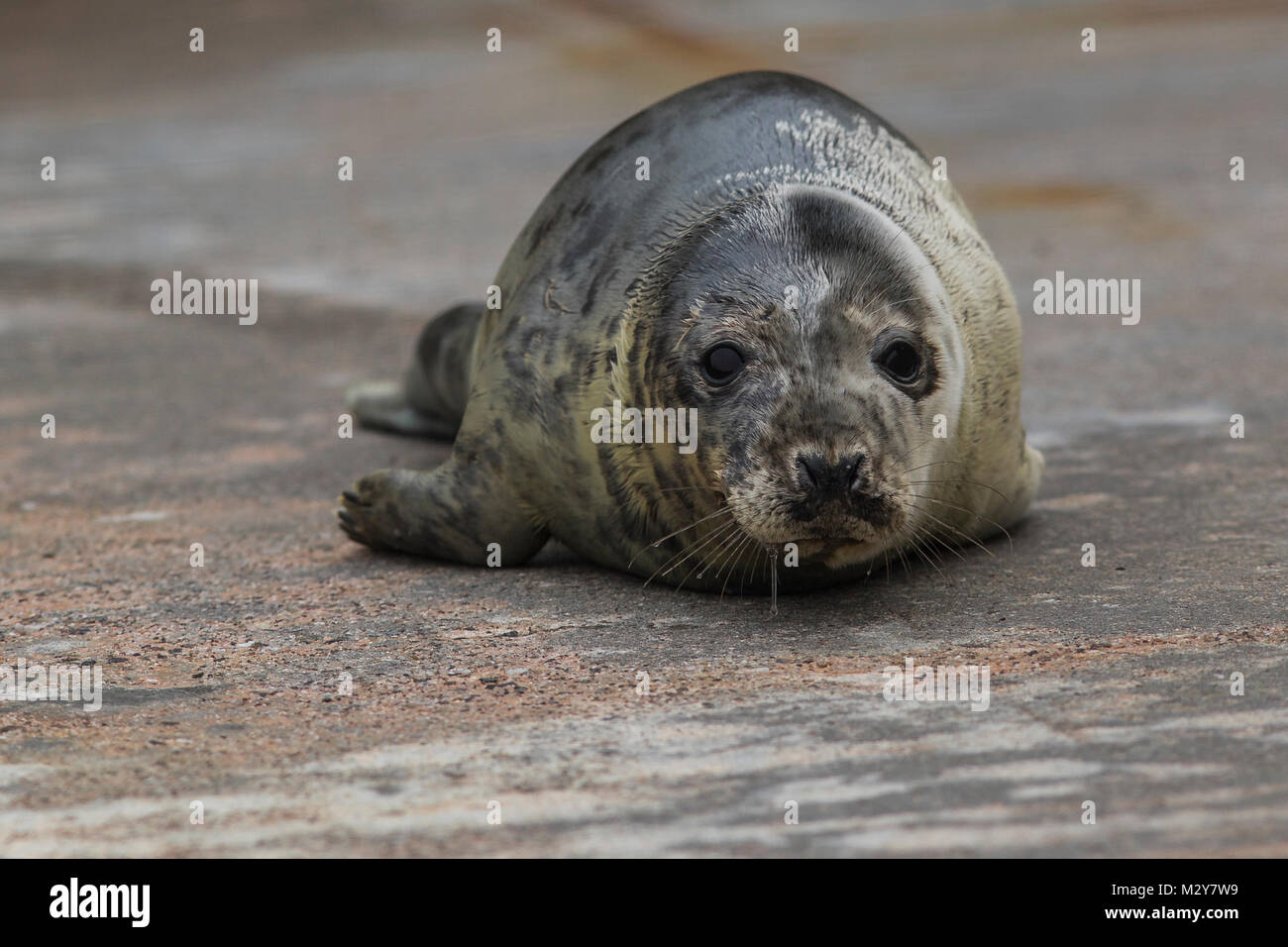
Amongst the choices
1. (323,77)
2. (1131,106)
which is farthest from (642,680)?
(323,77)

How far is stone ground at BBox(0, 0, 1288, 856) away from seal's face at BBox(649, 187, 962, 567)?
351 mm

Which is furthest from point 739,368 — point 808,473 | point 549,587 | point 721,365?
point 549,587

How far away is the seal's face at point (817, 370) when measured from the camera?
4184 mm

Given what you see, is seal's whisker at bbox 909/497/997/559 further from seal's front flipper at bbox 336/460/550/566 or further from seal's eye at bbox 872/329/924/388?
seal's front flipper at bbox 336/460/550/566

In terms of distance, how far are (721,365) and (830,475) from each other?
459 mm

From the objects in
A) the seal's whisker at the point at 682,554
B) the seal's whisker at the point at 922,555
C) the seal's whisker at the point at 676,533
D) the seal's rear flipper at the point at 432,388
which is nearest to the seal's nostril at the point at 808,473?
the seal's whisker at the point at 676,533

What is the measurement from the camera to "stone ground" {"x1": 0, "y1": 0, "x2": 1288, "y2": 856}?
3361mm

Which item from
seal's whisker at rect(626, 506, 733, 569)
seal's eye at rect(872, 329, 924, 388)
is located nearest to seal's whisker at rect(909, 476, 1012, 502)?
seal's eye at rect(872, 329, 924, 388)

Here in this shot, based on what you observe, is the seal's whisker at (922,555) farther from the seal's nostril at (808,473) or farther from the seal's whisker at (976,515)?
the seal's nostril at (808,473)

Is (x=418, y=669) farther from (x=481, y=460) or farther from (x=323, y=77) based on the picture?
(x=323, y=77)

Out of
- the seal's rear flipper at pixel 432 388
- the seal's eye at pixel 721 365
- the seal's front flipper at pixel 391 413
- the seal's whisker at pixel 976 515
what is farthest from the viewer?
the seal's front flipper at pixel 391 413

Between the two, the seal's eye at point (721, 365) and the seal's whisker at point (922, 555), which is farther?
the seal's whisker at point (922, 555)

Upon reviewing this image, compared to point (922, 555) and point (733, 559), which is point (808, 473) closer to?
point (733, 559)

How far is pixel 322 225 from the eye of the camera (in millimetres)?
11008
